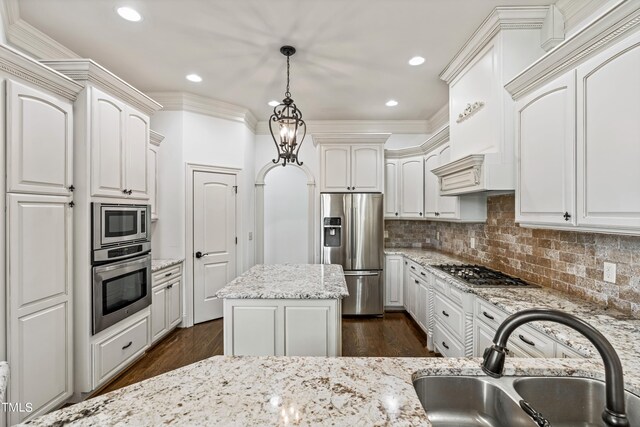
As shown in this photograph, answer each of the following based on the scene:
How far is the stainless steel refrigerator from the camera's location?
414 centimetres

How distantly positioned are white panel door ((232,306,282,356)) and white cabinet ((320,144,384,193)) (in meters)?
2.44

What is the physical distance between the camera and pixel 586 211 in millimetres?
1582

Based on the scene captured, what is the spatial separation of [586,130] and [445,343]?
6.80ft

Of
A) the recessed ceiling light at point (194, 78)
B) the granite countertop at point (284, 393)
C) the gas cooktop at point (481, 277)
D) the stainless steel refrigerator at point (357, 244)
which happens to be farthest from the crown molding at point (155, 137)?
the gas cooktop at point (481, 277)

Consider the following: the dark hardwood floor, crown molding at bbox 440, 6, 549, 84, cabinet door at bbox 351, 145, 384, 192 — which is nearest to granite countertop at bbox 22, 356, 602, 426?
the dark hardwood floor

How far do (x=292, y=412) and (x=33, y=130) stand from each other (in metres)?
2.36

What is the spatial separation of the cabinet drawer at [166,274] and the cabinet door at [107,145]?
1046 millimetres

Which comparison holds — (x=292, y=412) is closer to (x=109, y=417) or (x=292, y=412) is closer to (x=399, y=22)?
(x=109, y=417)

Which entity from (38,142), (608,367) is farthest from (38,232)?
(608,367)

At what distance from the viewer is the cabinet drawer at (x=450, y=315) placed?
Result: 2463 millimetres

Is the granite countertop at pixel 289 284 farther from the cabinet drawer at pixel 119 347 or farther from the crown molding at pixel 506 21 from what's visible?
the crown molding at pixel 506 21

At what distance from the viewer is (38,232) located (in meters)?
1.96

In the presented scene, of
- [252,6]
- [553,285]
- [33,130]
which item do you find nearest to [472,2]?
[252,6]

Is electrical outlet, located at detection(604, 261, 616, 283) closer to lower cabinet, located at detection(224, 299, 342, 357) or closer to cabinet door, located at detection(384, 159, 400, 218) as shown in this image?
lower cabinet, located at detection(224, 299, 342, 357)
